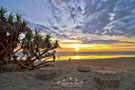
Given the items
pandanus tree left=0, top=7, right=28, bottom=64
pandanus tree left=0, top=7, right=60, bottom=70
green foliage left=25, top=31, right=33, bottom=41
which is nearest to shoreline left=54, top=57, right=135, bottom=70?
pandanus tree left=0, top=7, right=60, bottom=70

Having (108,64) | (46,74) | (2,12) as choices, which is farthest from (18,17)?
(108,64)

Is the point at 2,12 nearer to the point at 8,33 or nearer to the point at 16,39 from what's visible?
the point at 8,33

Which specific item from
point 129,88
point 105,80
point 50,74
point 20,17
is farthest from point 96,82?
point 20,17

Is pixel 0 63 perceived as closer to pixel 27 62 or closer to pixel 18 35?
pixel 27 62

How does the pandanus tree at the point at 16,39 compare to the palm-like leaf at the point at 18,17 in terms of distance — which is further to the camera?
the palm-like leaf at the point at 18,17

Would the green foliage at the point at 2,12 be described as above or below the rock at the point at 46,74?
above

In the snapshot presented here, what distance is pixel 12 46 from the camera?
22.3 feet

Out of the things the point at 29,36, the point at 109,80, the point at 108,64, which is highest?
the point at 29,36

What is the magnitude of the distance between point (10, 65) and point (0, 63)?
900 mm

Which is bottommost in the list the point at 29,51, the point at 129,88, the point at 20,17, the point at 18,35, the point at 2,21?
the point at 129,88

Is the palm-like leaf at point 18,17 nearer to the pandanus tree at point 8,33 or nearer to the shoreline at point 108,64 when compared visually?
the pandanus tree at point 8,33

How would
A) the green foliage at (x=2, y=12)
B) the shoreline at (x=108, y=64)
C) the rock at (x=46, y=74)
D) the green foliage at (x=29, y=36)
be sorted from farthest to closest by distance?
the shoreline at (x=108, y=64) < the green foliage at (x=29, y=36) < the green foliage at (x=2, y=12) < the rock at (x=46, y=74)

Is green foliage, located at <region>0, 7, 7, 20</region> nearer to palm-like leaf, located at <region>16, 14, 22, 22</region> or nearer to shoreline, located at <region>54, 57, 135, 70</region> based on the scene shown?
palm-like leaf, located at <region>16, 14, 22, 22</region>

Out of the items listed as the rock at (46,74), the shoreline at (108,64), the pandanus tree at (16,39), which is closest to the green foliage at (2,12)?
the pandanus tree at (16,39)
